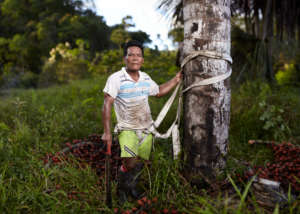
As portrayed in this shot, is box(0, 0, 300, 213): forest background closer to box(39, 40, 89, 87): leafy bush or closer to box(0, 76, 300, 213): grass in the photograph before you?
box(0, 76, 300, 213): grass

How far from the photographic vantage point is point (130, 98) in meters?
2.13

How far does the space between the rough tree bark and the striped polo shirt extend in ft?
1.30

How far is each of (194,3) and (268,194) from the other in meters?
1.66

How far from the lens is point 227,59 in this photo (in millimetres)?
1889

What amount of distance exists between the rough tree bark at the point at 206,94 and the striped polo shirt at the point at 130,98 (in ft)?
1.30

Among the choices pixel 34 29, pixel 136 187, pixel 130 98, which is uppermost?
pixel 34 29

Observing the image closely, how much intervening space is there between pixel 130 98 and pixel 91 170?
37.3 inches

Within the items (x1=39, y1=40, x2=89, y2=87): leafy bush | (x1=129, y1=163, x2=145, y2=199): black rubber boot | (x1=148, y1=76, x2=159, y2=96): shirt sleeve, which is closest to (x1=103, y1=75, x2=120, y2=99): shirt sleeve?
(x1=148, y1=76, x2=159, y2=96): shirt sleeve

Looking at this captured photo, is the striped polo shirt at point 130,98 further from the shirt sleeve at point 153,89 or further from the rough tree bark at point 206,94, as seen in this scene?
the rough tree bark at point 206,94

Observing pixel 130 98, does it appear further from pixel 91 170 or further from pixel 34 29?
pixel 34 29

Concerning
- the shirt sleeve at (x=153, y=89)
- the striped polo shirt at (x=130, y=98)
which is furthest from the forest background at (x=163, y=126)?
the shirt sleeve at (x=153, y=89)

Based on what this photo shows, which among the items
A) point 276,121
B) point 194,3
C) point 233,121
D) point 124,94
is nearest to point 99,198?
point 124,94

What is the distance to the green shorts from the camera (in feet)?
6.88

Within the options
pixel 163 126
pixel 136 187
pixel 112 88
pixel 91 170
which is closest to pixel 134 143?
pixel 136 187
